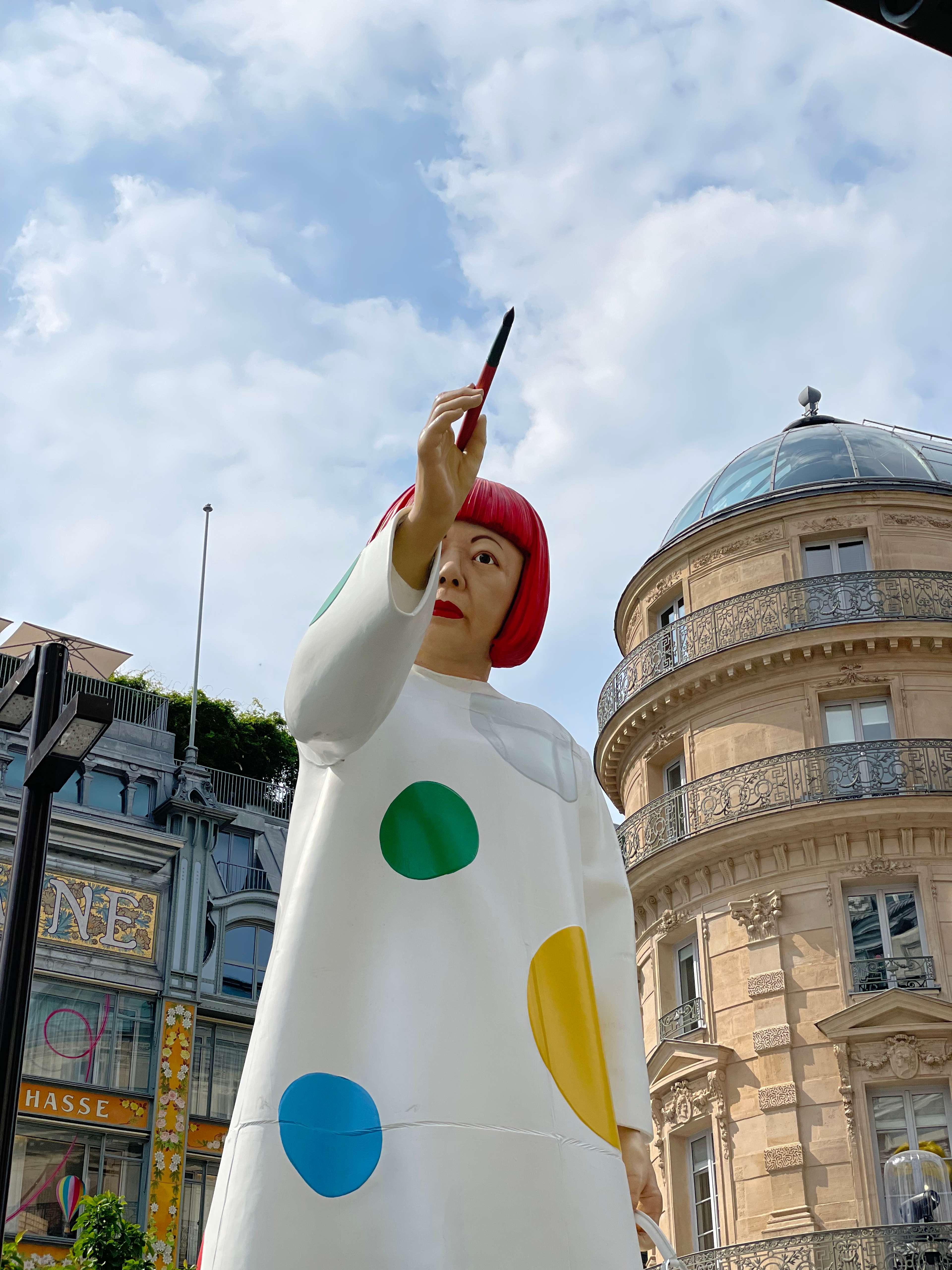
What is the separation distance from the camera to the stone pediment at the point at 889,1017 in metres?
20.4

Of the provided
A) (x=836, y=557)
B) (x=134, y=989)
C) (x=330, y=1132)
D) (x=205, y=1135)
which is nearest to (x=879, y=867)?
(x=836, y=557)

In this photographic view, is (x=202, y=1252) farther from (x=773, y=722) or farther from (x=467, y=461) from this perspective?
(x=773, y=722)

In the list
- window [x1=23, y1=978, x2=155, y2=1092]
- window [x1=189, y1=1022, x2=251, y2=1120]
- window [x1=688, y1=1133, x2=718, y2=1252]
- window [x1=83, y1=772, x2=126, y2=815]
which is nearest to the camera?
window [x1=688, y1=1133, x2=718, y2=1252]

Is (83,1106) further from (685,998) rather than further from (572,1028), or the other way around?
(572,1028)

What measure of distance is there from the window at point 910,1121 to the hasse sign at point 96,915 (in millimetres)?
13255

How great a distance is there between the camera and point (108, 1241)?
15.3 meters

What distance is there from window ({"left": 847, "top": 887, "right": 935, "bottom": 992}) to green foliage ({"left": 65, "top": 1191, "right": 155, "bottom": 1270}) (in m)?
10.4

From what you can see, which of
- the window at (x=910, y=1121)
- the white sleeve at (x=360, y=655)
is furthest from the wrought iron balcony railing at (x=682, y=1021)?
the white sleeve at (x=360, y=655)

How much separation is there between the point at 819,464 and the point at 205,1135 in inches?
626

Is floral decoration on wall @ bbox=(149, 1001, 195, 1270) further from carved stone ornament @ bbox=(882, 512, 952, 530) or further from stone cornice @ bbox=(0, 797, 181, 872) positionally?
carved stone ornament @ bbox=(882, 512, 952, 530)

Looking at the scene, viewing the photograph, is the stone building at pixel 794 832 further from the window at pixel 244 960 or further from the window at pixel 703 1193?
the window at pixel 244 960

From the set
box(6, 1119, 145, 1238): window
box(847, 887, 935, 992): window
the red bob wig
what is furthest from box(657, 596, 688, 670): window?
the red bob wig

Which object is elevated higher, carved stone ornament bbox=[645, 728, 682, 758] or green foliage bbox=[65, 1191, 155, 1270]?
carved stone ornament bbox=[645, 728, 682, 758]

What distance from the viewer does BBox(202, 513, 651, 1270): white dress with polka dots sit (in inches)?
124
